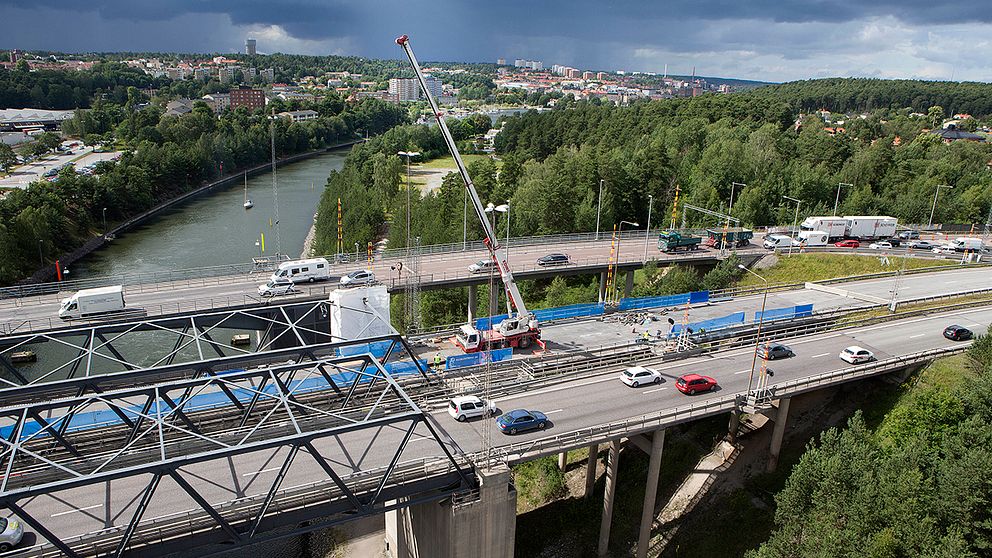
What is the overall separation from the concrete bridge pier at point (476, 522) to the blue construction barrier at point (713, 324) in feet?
56.1

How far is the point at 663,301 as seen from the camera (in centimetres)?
4347

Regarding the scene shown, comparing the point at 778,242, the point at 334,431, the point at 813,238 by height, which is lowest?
the point at 778,242

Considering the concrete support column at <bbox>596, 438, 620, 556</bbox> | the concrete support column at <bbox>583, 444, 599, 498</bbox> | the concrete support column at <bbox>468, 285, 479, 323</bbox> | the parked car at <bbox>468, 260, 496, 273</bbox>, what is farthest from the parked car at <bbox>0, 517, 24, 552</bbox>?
the concrete support column at <bbox>468, 285, 479, 323</bbox>

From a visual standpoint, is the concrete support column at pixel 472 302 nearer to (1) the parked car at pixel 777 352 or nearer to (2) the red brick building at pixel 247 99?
(1) the parked car at pixel 777 352

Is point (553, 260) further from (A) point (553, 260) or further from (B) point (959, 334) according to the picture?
(B) point (959, 334)

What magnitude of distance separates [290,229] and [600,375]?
206 ft

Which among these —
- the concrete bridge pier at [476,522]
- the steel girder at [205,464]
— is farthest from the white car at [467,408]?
the concrete bridge pier at [476,522]

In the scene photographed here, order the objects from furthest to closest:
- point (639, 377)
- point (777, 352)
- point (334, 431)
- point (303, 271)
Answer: point (303, 271) < point (777, 352) < point (639, 377) < point (334, 431)

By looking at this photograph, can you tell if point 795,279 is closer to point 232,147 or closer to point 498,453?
point 498,453

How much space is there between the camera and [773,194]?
234ft

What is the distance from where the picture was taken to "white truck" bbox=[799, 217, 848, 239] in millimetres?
57781

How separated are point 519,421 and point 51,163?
11652cm

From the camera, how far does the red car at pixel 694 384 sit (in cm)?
3008

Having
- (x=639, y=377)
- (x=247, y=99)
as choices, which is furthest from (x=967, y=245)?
(x=247, y=99)
